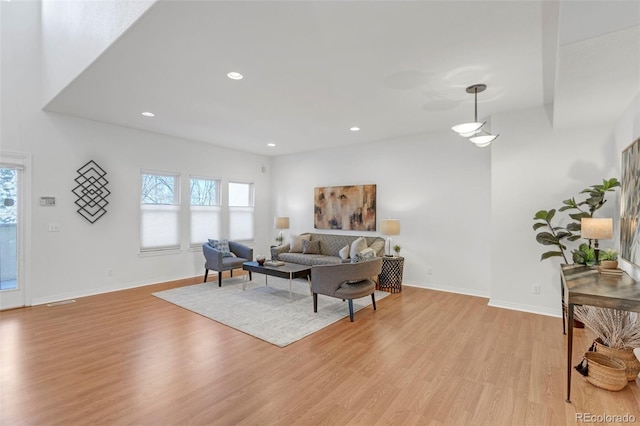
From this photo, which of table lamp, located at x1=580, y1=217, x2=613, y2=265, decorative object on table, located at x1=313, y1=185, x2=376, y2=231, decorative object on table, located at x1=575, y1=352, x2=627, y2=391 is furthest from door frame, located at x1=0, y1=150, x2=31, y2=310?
table lamp, located at x1=580, y1=217, x2=613, y2=265

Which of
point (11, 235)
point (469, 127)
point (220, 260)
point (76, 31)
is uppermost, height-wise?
point (76, 31)

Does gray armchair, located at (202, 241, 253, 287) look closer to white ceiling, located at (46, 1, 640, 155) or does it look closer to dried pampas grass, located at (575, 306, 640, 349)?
white ceiling, located at (46, 1, 640, 155)

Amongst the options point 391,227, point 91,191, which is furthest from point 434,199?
point 91,191

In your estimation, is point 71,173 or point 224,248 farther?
point 224,248

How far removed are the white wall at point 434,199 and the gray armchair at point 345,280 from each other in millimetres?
1968

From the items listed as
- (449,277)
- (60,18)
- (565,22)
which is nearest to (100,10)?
(60,18)

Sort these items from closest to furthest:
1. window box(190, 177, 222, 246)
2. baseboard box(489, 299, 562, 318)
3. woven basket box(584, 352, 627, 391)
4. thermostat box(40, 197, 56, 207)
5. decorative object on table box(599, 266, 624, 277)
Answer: woven basket box(584, 352, 627, 391) → decorative object on table box(599, 266, 624, 277) → baseboard box(489, 299, 562, 318) → thermostat box(40, 197, 56, 207) → window box(190, 177, 222, 246)

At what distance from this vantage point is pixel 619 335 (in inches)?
102

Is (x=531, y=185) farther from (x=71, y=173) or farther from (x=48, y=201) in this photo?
(x=48, y=201)

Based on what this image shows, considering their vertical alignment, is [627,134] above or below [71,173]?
above

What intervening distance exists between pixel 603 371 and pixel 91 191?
700 centimetres

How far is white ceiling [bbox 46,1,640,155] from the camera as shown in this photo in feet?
7.26

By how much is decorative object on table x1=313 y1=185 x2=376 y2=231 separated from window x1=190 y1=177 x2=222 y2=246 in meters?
2.32

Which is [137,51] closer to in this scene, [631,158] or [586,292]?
[586,292]
